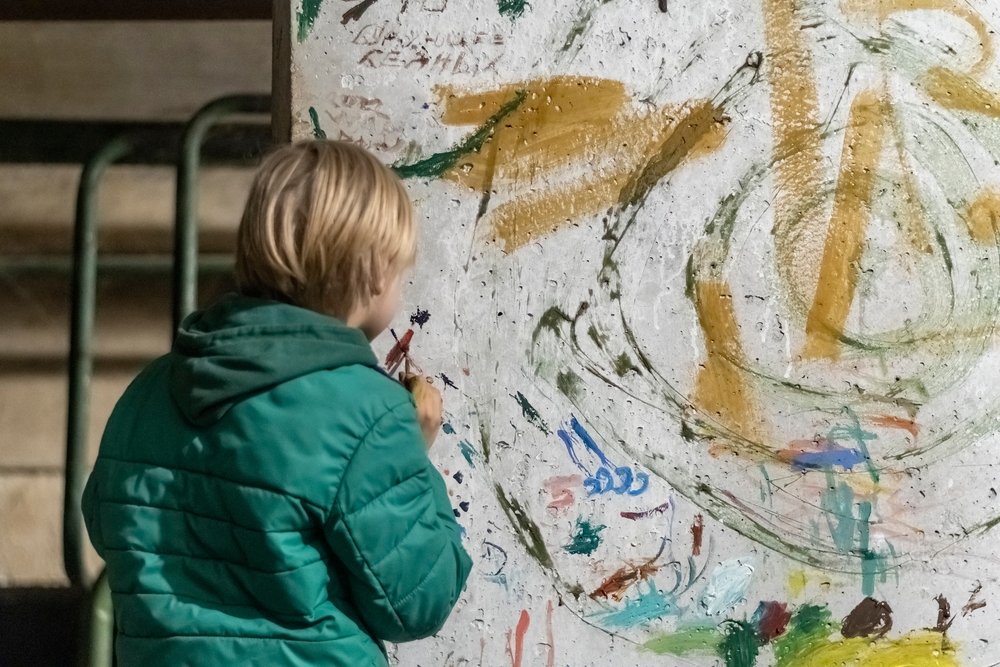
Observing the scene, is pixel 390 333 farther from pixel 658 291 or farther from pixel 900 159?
pixel 900 159

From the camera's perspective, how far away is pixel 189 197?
5.24 ft

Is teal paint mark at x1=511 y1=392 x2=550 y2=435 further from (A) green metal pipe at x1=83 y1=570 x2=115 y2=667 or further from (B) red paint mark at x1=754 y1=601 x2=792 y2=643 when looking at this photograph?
(A) green metal pipe at x1=83 y1=570 x2=115 y2=667

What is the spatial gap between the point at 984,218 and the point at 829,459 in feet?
1.29

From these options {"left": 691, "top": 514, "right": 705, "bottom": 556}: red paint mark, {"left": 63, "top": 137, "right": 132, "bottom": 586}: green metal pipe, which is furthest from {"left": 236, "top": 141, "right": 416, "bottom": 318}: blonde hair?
{"left": 63, "top": 137, "right": 132, "bottom": 586}: green metal pipe

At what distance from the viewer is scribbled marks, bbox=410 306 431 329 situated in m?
1.16

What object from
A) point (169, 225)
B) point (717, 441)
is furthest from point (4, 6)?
point (717, 441)

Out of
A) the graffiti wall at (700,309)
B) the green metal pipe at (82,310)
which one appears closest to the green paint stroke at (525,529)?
the graffiti wall at (700,309)

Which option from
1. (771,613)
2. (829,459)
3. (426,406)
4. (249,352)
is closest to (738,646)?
(771,613)

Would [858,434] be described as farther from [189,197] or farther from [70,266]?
[70,266]

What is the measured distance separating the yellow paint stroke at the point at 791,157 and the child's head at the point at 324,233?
570mm

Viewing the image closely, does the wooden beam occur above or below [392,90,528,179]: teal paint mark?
above

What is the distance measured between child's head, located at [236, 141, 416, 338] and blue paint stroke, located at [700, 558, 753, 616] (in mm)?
624

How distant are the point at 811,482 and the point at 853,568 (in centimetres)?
13

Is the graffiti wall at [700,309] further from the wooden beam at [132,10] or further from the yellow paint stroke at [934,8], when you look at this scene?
the wooden beam at [132,10]
